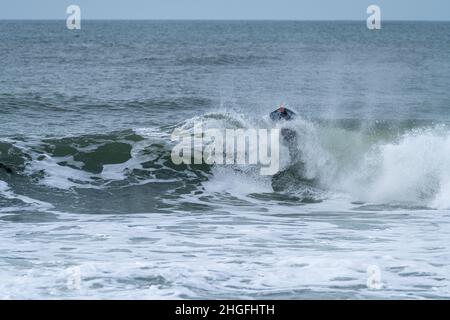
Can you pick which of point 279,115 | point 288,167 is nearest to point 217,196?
point 288,167

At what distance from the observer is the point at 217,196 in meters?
14.9

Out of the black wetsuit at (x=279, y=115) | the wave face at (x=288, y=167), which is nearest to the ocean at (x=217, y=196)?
the wave face at (x=288, y=167)

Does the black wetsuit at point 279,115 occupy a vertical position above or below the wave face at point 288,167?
above

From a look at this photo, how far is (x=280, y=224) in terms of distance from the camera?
39.8 ft

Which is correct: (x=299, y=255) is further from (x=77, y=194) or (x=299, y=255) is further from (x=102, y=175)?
A: (x=102, y=175)

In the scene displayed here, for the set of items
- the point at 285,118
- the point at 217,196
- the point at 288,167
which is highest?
the point at 285,118

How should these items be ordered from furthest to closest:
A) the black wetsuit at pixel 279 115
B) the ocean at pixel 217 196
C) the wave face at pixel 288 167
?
the black wetsuit at pixel 279 115 → the wave face at pixel 288 167 → the ocean at pixel 217 196

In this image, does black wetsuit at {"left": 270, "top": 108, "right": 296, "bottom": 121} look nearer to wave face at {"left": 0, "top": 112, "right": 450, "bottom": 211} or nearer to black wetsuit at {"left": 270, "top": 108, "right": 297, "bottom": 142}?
black wetsuit at {"left": 270, "top": 108, "right": 297, "bottom": 142}

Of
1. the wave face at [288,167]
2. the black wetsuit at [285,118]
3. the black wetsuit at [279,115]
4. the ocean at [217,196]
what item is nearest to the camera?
the ocean at [217,196]

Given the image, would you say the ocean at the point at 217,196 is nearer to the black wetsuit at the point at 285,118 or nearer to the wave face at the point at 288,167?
the wave face at the point at 288,167

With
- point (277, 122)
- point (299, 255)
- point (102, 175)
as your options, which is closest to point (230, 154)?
point (277, 122)

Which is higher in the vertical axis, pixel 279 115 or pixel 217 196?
pixel 279 115

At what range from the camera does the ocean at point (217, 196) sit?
28.9 ft

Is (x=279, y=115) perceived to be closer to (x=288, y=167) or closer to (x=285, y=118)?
(x=285, y=118)
